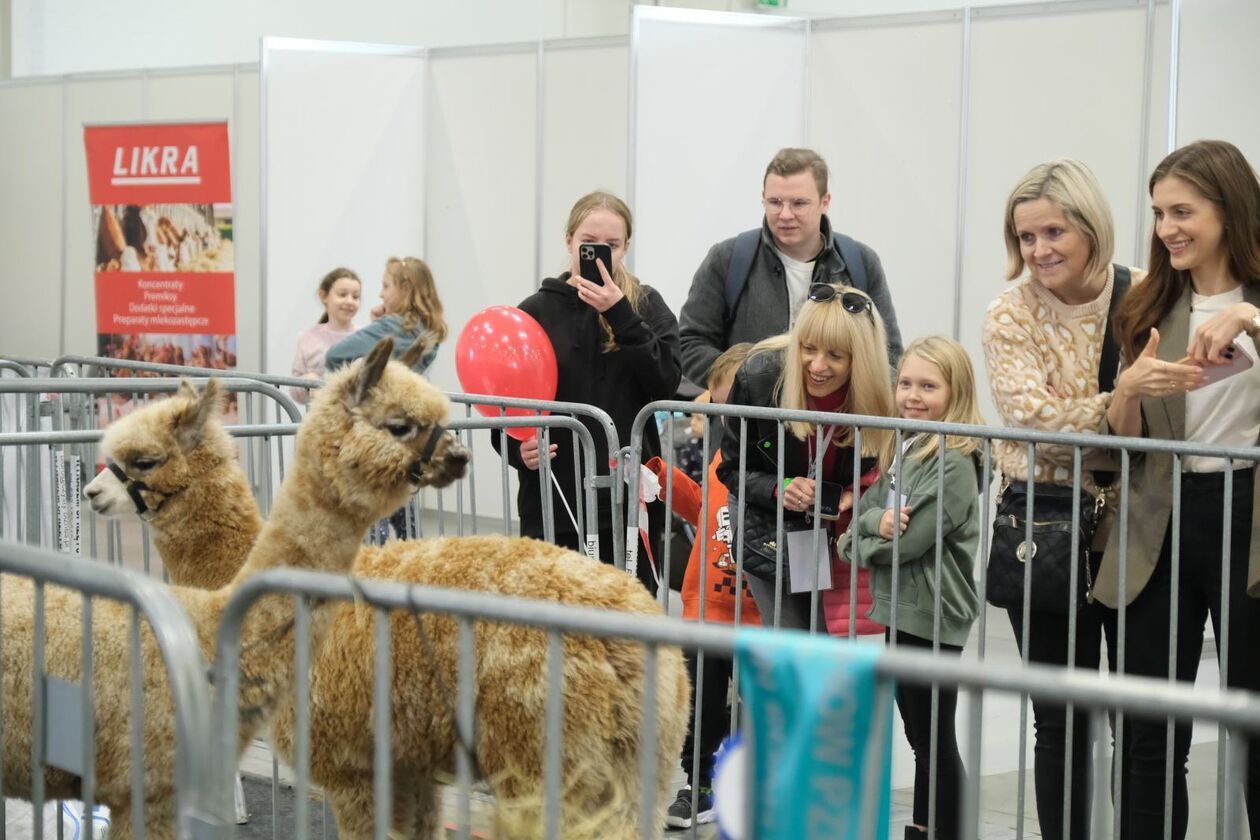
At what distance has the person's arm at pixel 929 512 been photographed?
3.66 metres

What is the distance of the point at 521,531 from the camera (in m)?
4.42

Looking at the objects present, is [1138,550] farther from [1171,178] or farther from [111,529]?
[111,529]

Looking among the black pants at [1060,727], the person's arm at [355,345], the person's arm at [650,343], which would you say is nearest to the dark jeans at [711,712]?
the person's arm at [650,343]

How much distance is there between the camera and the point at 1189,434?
339 cm

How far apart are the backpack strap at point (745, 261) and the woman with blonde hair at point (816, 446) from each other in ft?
2.79

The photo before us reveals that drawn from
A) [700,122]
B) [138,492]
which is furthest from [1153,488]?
[700,122]

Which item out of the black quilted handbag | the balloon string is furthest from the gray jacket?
the black quilted handbag

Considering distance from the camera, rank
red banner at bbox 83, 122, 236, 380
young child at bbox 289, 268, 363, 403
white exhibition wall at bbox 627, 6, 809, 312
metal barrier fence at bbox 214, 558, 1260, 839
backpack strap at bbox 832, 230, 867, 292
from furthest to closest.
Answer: red banner at bbox 83, 122, 236, 380
young child at bbox 289, 268, 363, 403
white exhibition wall at bbox 627, 6, 809, 312
backpack strap at bbox 832, 230, 867, 292
metal barrier fence at bbox 214, 558, 1260, 839

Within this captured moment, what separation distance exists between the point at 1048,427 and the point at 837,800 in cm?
219

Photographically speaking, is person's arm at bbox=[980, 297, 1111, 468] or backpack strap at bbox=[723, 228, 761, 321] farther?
backpack strap at bbox=[723, 228, 761, 321]

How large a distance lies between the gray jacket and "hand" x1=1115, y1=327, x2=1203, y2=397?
1.53m

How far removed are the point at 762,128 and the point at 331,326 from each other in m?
2.51

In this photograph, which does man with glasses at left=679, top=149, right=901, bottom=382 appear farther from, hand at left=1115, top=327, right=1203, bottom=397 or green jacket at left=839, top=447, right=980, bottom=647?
hand at left=1115, top=327, right=1203, bottom=397

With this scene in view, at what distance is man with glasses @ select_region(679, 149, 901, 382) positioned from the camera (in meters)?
4.77
